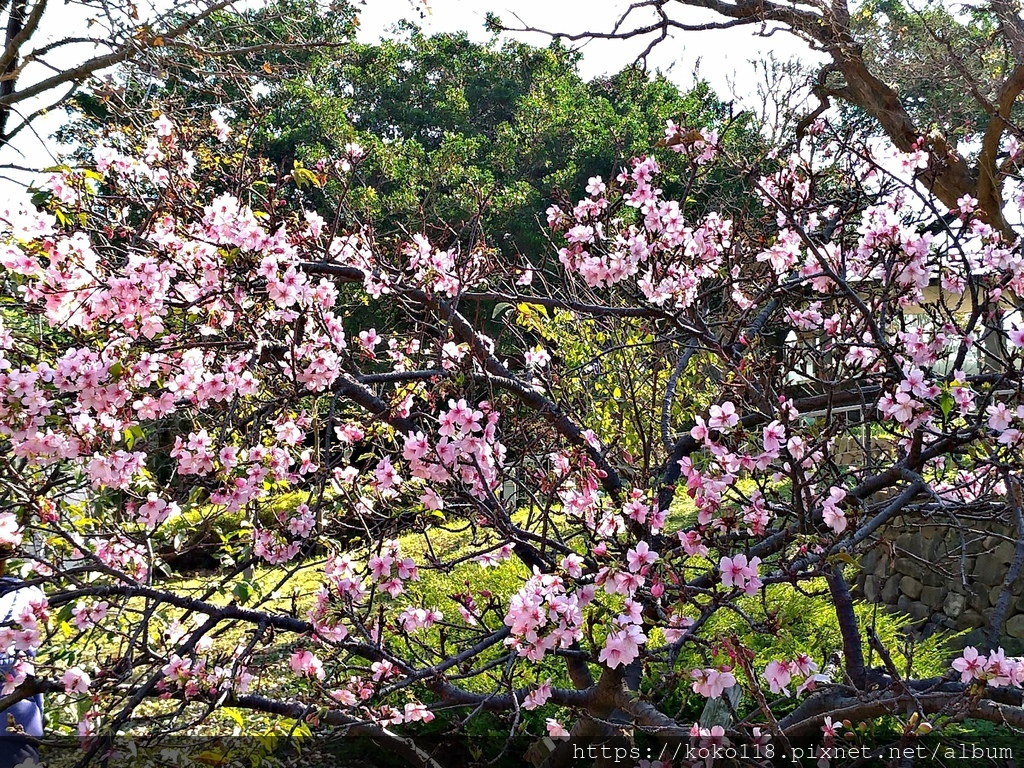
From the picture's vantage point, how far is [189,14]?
5.01 m

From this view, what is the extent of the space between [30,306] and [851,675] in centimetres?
265

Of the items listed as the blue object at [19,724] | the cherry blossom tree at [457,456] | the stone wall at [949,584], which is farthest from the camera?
the stone wall at [949,584]

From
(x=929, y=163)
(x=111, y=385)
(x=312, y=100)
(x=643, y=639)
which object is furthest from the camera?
(x=312, y=100)

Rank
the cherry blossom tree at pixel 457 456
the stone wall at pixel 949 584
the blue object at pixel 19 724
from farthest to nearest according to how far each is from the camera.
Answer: the stone wall at pixel 949 584, the blue object at pixel 19 724, the cherry blossom tree at pixel 457 456

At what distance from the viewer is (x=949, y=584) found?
17.5ft

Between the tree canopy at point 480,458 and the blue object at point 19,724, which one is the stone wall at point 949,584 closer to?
the tree canopy at point 480,458

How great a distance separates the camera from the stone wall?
4.89 m

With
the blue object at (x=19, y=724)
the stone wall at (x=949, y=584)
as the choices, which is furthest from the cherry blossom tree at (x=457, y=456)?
the stone wall at (x=949, y=584)

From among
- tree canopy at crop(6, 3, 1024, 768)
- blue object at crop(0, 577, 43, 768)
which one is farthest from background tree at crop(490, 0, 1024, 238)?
blue object at crop(0, 577, 43, 768)

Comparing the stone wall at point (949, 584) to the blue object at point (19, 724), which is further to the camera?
the stone wall at point (949, 584)

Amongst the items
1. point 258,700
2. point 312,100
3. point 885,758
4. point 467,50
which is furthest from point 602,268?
point 467,50

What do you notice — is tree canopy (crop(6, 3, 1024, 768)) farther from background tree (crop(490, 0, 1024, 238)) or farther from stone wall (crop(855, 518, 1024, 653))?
background tree (crop(490, 0, 1024, 238))

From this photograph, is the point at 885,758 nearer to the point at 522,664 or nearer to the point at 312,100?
the point at 522,664

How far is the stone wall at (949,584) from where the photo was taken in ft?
16.1
